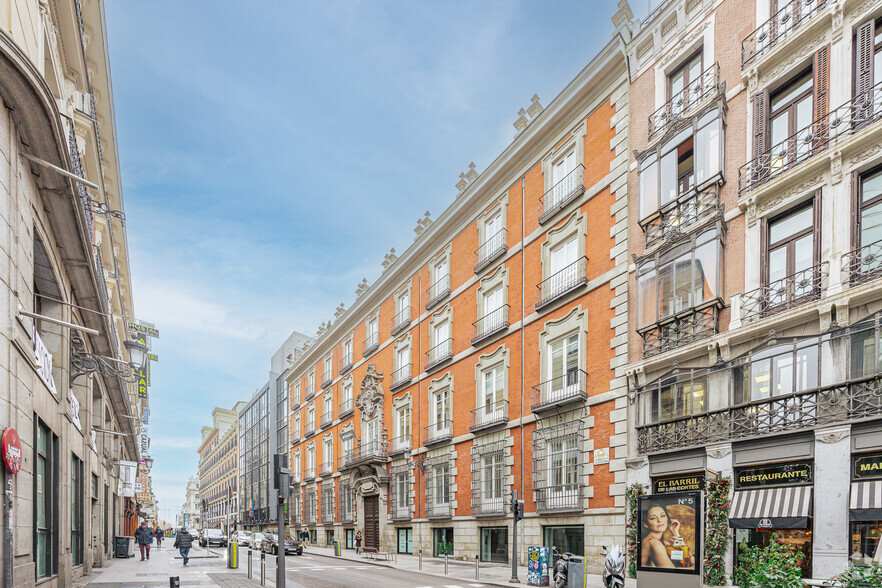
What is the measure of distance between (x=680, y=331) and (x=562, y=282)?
637 cm

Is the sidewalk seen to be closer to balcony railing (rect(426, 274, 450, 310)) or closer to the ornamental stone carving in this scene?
the ornamental stone carving

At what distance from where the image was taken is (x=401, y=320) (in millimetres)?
37969

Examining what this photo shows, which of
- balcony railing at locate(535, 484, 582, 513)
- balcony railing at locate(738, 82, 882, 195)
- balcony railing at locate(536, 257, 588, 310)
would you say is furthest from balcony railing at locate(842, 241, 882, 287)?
balcony railing at locate(535, 484, 582, 513)

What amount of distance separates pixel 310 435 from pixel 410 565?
28359 millimetres

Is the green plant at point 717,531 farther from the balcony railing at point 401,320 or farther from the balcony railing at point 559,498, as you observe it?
the balcony railing at point 401,320

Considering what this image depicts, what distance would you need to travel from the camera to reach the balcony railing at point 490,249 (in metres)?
Result: 27.9

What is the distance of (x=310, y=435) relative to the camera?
173 feet

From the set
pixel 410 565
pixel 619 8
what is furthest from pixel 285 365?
pixel 619 8

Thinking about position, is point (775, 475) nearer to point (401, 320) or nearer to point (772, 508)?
point (772, 508)

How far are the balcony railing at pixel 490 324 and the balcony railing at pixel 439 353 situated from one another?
2.36 metres

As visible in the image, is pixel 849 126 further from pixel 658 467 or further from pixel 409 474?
pixel 409 474

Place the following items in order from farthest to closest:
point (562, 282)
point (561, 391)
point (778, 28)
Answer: point (562, 282) < point (561, 391) < point (778, 28)

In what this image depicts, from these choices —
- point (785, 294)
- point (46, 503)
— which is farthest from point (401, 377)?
point (785, 294)

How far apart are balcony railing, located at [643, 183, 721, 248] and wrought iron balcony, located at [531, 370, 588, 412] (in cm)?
530
